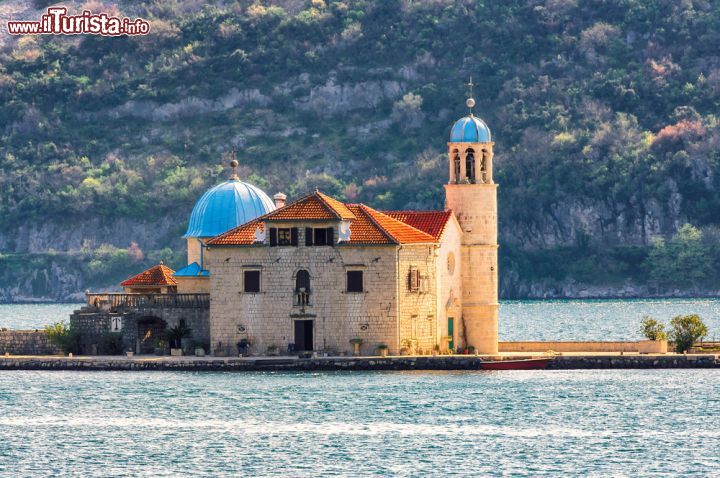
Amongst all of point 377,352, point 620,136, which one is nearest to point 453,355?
point 377,352

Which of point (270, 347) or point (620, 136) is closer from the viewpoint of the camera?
point (270, 347)

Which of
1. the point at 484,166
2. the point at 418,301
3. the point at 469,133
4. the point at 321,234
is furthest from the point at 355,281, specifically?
the point at 469,133

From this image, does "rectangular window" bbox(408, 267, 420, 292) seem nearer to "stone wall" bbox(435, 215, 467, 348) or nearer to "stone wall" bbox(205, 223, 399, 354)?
"stone wall" bbox(205, 223, 399, 354)

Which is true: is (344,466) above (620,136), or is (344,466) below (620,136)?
below

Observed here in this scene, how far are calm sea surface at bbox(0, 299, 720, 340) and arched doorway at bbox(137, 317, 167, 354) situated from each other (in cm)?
2706

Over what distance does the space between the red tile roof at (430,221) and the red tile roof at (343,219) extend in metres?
0.28

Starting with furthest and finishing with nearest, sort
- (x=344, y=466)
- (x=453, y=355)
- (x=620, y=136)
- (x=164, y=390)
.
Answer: (x=620, y=136)
(x=453, y=355)
(x=164, y=390)
(x=344, y=466)

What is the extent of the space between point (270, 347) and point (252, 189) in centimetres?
1136

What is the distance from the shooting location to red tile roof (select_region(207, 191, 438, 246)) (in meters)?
88.4

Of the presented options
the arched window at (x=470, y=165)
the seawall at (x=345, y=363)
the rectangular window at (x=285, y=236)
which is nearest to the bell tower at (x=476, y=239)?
the arched window at (x=470, y=165)

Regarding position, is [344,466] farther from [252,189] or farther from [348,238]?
[252,189]

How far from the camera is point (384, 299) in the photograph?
88.2 metres

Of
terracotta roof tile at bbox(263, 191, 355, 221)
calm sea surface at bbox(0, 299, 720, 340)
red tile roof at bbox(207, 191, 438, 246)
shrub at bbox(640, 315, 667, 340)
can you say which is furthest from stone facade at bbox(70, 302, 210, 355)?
calm sea surface at bbox(0, 299, 720, 340)

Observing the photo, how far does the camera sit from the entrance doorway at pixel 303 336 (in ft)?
292
